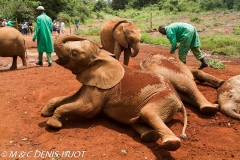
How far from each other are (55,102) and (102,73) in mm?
983

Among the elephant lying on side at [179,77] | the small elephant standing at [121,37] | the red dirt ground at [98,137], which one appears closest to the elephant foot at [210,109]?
the elephant lying on side at [179,77]

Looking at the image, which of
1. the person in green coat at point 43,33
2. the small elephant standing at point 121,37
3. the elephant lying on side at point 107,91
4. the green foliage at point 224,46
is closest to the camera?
the elephant lying on side at point 107,91

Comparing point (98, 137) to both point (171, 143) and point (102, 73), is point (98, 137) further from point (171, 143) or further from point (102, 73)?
point (171, 143)

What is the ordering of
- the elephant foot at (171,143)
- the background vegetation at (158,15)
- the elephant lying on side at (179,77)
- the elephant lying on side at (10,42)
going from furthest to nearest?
the background vegetation at (158,15)
the elephant lying on side at (10,42)
the elephant lying on side at (179,77)
the elephant foot at (171,143)

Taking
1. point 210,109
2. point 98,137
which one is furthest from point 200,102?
point 98,137

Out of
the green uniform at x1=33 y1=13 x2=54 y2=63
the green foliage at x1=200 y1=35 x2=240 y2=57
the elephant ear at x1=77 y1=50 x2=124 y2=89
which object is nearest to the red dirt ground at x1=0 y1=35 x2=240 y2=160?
the elephant ear at x1=77 y1=50 x2=124 y2=89

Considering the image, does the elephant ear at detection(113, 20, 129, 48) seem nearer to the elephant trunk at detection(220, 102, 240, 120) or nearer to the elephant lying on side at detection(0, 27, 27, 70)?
the elephant lying on side at detection(0, 27, 27, 70)

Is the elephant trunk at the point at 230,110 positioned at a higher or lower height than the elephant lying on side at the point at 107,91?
lower

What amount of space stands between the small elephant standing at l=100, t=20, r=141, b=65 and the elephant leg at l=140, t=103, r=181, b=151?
392 cm

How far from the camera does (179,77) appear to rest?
5.40 metres

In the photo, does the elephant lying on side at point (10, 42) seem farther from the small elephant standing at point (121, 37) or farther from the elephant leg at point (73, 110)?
the elephant leg at point (73, 110)

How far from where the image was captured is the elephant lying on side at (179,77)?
16.8 ft

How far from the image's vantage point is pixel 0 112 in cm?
525

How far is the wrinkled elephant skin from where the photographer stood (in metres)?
5.00
